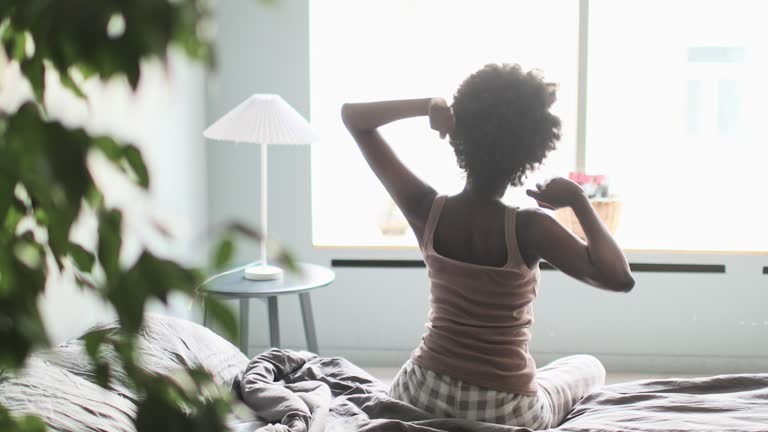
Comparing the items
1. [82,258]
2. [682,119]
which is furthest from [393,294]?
[82,258]

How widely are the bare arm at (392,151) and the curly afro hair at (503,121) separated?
6cm

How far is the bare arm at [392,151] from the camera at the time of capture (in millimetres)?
1822

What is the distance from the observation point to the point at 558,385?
1882 millimetres

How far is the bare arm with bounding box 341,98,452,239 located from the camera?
5.98ft

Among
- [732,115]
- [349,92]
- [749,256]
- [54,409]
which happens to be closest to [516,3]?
[349,92]

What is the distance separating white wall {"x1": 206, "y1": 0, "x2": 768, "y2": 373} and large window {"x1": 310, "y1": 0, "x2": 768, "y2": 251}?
13 centimetres

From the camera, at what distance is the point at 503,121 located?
67.7 inches

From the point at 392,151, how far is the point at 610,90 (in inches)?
78.8

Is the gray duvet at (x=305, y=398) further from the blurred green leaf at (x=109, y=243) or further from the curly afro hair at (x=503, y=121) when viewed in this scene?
the blurred green leaf at (x=109, y=243)

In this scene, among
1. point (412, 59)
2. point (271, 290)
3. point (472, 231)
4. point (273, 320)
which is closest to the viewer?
point (472, 231)

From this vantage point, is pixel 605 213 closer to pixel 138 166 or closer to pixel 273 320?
pixel 273 320

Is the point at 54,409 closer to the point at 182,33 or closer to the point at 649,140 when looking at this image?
the point at 182,33

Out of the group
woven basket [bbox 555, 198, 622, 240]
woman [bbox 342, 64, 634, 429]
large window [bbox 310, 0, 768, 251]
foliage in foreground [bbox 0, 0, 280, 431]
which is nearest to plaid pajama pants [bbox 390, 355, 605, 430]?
woman [bbox 342, 64, 634, 429]

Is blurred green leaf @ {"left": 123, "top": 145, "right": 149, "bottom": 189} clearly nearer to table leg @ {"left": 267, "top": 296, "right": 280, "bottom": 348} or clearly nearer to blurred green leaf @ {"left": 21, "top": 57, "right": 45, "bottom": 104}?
blurred green leaf @ {"left": 21, "top": 57, "right": 45, "bottom": 104}
